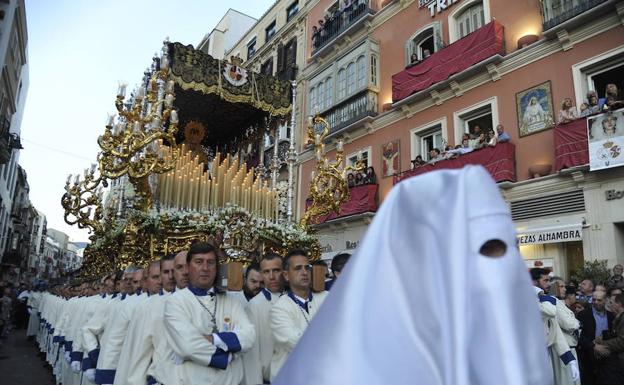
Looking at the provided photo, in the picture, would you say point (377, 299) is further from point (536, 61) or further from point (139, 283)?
point (536, 61)

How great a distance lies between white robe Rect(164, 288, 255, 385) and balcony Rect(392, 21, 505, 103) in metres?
10.7

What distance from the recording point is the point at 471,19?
13.5 m

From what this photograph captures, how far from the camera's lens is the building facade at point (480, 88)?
33.0 feet

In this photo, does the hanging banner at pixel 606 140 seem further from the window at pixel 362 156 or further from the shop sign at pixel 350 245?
the shop sign at pixel 350 245

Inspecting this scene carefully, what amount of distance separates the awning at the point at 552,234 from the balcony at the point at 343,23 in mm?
9526

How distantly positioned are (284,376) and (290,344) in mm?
2760

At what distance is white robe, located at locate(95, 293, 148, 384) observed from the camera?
4.66m

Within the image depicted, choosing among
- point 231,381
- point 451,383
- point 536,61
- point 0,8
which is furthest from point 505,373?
point 0,8

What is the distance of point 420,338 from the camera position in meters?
0.91

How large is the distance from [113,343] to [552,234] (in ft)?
29.5

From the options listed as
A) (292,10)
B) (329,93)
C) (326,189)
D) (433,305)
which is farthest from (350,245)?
(433,305)

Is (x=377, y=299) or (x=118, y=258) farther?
(x=118, y=258)

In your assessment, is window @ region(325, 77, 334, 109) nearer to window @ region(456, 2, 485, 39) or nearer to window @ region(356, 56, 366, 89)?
window @ region(356, 56, 366, 89)

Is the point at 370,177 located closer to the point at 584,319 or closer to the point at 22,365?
the point at 584,319
